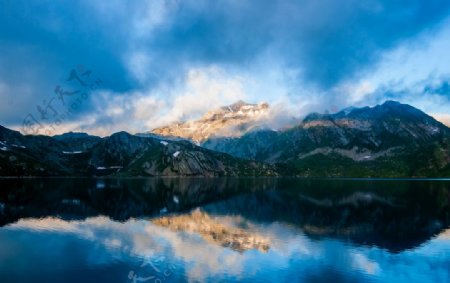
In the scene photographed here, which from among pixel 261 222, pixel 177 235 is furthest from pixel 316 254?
pixel 261 222

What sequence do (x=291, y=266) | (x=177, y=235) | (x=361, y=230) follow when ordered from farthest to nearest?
1. (x=361, y=230)
2. (x=177, y=235)
3. (x=291, y=266)

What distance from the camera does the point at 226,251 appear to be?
241 ft

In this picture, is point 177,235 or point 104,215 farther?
point 104,215

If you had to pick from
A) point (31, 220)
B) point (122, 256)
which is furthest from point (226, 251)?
point (31, 220)

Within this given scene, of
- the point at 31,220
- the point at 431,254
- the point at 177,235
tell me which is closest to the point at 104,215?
the point at 31,220

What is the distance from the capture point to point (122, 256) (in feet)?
221

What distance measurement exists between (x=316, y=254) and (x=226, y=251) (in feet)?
53.6

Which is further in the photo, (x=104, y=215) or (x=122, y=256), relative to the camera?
(x=104, y=215)

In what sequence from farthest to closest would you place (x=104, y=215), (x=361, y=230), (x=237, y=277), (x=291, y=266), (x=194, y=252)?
(x=104, y=215) < (x=361, y=230) < (x=194, y=252) < (x=291, y=266) < (x=237, y=277)

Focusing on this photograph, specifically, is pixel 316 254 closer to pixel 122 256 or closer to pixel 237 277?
pixel 237 277

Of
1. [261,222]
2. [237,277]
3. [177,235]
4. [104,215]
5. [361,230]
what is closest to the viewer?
[237,277]

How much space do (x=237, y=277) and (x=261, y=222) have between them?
5817 centimetres

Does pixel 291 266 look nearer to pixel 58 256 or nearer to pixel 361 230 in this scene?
pixel 58 256

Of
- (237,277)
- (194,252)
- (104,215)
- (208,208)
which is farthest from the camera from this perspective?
(208,208)
